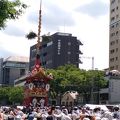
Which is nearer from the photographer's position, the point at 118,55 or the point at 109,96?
the point at 109,96

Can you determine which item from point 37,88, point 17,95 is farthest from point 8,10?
point 17,95

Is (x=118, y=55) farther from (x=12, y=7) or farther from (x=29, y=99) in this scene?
(x=12, y=7)

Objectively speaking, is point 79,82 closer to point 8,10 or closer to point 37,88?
point 37,88

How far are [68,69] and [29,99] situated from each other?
1343 inches

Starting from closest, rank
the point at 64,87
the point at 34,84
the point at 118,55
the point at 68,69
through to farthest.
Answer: the point at 34,84 < the point at 64,87 < the point at 68,69 < the point at 118,55

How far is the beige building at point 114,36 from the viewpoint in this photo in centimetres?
11881

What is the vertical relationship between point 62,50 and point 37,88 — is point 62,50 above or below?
above

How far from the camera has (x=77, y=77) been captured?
8131 centimetres

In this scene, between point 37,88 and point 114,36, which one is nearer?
point 37,88

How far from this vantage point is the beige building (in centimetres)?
11881

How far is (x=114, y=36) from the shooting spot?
122250 mm

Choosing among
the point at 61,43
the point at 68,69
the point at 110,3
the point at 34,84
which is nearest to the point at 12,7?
the point at 34,84

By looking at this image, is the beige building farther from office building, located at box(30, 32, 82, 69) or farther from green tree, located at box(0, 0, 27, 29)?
green tree, located at box(0, 0, 27, 29)

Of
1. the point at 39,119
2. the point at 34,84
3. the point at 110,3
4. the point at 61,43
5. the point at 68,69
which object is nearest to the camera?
the point at 39,119
